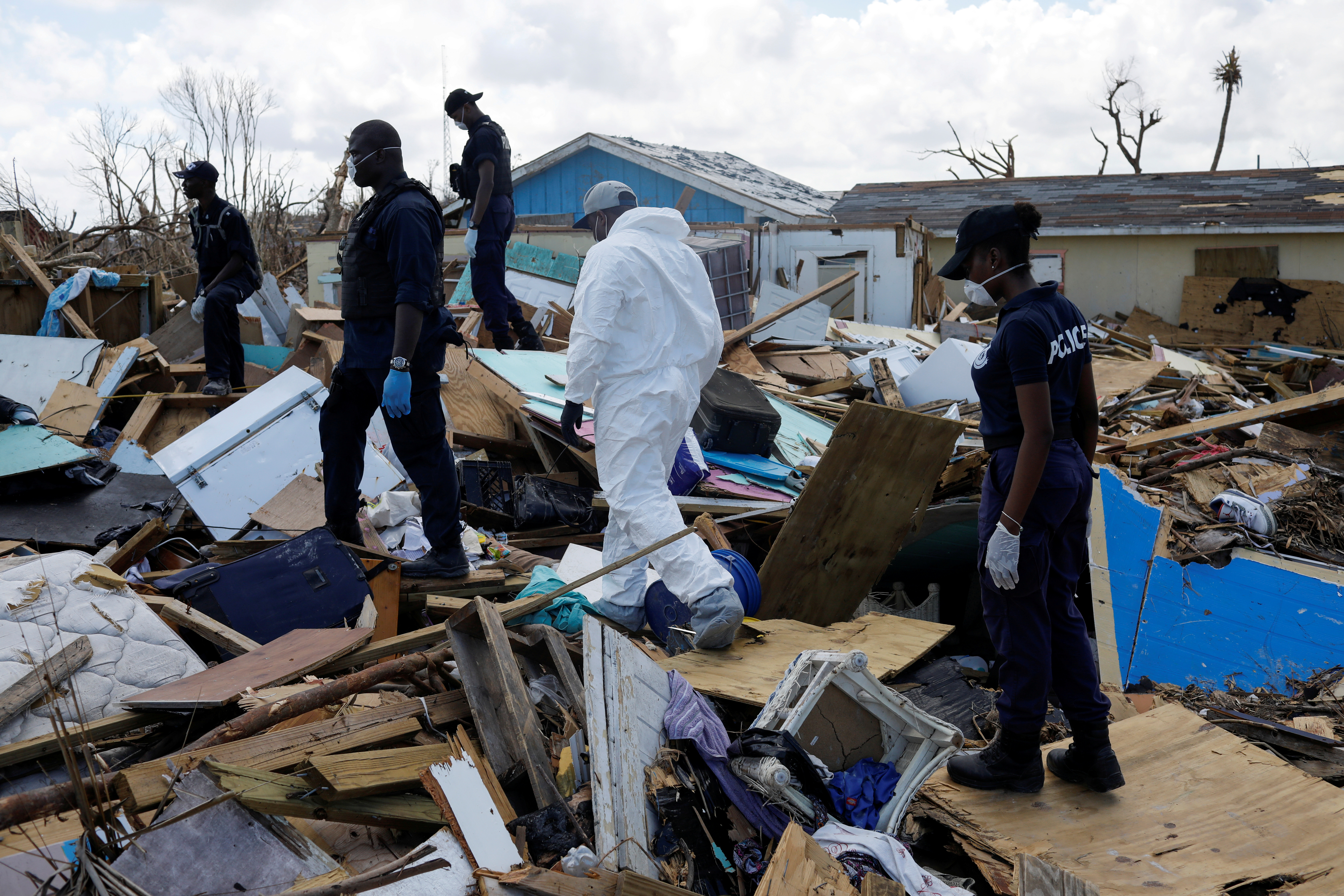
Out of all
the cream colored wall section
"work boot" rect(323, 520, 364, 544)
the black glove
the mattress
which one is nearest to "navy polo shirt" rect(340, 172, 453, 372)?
the black glove

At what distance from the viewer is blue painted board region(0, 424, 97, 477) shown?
4871 millimetres

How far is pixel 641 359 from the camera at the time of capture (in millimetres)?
3758

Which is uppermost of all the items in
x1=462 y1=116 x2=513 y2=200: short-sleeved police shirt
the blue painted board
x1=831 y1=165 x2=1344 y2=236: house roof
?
x1=831 y1=165 x2=1344 y2=236: house roof

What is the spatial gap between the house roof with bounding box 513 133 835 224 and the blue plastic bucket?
14311 mm

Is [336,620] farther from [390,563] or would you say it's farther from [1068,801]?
[1068,801]

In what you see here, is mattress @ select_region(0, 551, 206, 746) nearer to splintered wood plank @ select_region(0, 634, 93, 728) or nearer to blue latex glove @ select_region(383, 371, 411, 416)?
splintered wood plank @ select_region(0, 634, 93, 728)

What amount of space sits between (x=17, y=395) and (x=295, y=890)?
5.85 metres

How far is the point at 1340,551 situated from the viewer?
16.6ft

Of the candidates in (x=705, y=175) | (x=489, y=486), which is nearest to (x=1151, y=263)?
(x=705, y=175)

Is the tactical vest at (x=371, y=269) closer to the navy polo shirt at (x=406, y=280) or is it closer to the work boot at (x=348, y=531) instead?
the navy polo shirt at (x=406, y=280)

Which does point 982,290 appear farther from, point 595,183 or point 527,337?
point 595,183

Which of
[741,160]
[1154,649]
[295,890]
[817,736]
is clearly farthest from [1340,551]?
[741,160]

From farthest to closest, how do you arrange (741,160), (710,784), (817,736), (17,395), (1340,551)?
(741,160) → (17,395) → (1340,551) → (817,736) → (710,784)

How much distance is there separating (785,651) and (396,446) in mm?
1929
